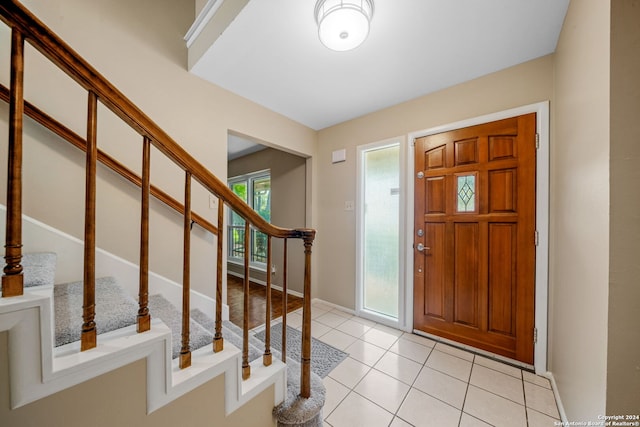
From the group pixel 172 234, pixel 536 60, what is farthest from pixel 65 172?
pixel 536 60

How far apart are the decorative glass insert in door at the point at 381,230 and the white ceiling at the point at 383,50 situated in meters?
0.65

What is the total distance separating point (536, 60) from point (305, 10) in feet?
5.87

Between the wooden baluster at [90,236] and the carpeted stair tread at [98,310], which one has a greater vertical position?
the wooden baluster at [90,236]

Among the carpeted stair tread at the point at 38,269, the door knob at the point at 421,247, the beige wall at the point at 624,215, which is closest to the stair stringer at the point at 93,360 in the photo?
the carpeted stair tread at the point at 38,269

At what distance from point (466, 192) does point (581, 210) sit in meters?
0.92

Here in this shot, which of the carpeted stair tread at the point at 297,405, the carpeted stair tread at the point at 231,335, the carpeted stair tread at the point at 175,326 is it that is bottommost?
the carpeted stair tread at the point at 297,405

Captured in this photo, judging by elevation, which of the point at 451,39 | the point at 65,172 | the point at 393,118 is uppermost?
the point at 451,39

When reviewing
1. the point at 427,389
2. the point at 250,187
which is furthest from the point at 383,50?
the point at 250,187

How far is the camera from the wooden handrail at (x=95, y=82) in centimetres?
61

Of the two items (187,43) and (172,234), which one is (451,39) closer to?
(187,43)

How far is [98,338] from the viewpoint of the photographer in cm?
79

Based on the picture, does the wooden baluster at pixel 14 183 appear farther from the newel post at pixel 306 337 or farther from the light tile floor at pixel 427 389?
the light tile floor at pixel 427 389

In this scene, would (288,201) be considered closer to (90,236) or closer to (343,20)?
(343,20)

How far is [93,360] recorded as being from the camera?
0.68 meters
